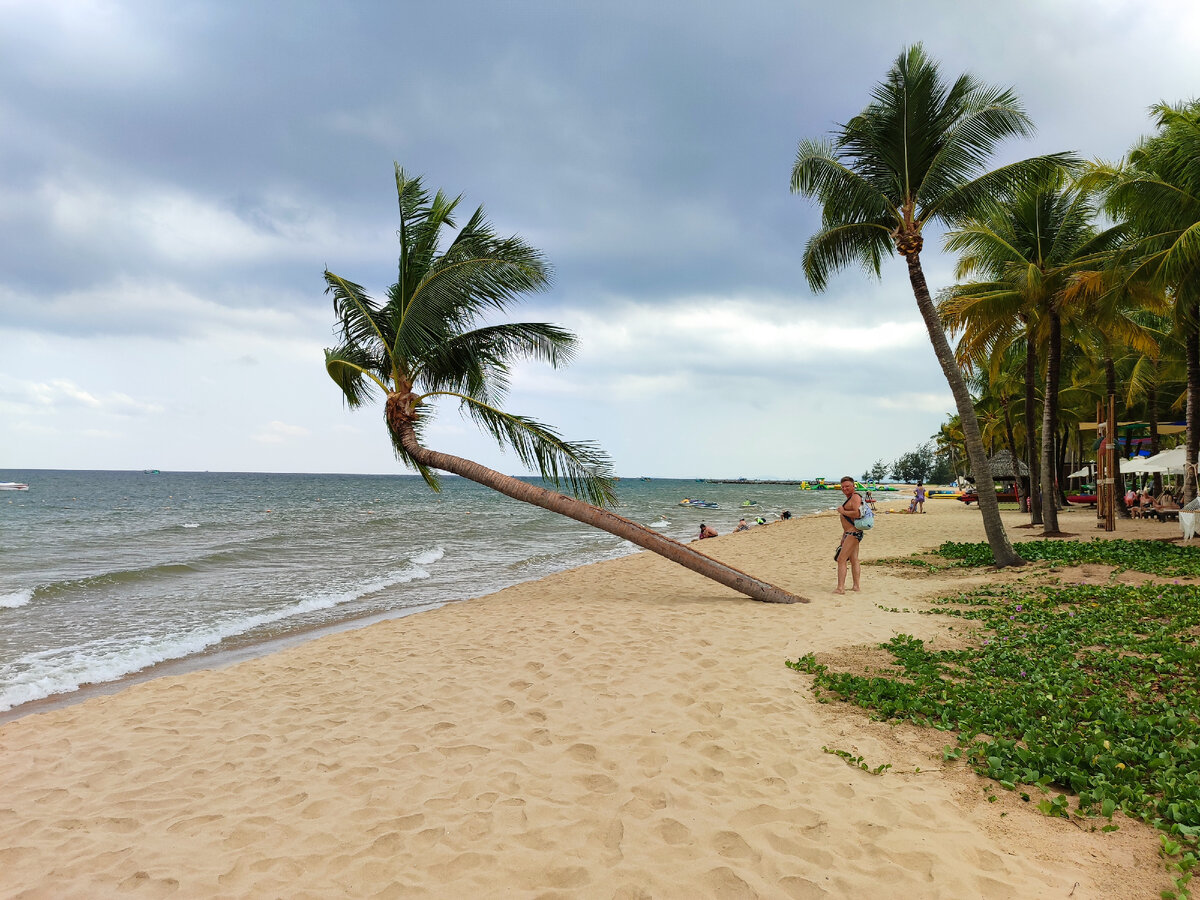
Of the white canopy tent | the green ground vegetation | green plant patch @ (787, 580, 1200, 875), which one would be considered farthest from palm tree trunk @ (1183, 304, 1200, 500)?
green plant patch @ (787, 580, 1200, 875)

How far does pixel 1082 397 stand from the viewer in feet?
95.8

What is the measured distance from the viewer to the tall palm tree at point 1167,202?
1020 centimetres

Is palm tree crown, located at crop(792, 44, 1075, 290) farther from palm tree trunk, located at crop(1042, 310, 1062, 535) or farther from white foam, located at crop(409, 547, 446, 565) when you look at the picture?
white foam, located at crop(409, 547, 446, 565)

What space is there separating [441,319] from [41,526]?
31118 millimetres

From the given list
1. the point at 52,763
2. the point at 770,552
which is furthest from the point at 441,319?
the point at 770,552

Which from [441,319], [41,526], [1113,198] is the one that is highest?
[1113,198]

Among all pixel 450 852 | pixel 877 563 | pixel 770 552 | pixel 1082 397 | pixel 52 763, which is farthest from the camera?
pixel 1082 397

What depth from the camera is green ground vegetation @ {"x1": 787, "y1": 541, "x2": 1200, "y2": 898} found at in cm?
316

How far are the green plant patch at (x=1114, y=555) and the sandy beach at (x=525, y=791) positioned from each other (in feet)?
14.8

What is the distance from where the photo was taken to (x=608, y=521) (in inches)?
371

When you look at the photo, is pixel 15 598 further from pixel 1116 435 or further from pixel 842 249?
pixel 1116 435

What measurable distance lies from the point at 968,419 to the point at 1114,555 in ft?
9.78

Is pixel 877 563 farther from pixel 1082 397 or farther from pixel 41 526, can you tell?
pixel 41 526

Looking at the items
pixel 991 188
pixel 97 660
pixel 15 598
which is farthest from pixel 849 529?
pixel 15 598
